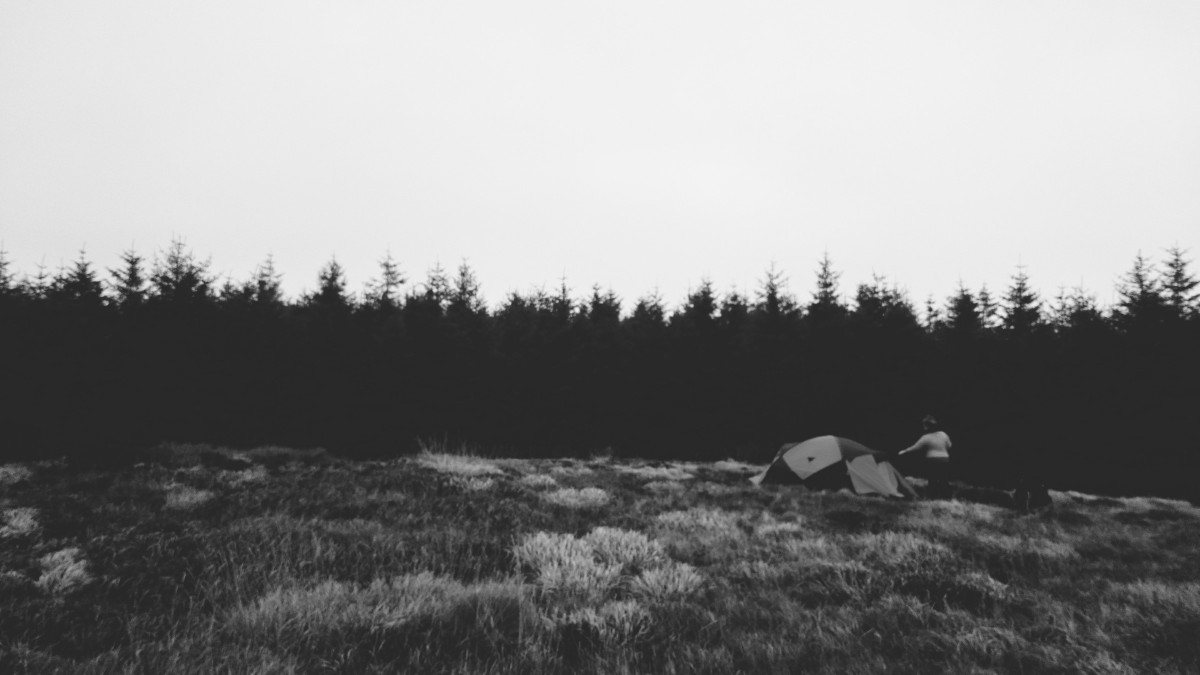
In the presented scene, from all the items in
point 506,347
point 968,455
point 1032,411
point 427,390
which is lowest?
point 968,455

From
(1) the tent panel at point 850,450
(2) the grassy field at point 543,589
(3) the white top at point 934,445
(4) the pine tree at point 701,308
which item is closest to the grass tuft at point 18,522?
(2) the grassy field at point 543,589

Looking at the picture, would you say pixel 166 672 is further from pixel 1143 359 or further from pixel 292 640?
pixel 1143 359

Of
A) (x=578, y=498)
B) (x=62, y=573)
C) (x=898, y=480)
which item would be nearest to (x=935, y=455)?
(x=898, y=480)

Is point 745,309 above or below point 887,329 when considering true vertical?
above

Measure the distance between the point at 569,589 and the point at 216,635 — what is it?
2205 millimetres

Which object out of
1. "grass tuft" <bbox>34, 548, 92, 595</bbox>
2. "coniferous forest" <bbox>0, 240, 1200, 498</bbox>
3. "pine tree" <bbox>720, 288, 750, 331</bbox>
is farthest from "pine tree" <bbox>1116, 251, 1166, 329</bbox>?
"grass tuft" <bbox>34, 548, 92, 595</bbox>

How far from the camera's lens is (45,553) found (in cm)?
420

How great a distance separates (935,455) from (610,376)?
14.6m

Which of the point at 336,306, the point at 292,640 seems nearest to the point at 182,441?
the point at 336,306

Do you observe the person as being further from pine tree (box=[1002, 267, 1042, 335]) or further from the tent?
pine tree (box=[1002, 267, 1042, 335])

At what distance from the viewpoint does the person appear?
11.4 m

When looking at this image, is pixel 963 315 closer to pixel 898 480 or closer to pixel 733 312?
pixel 733 312

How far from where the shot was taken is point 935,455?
37.5ft

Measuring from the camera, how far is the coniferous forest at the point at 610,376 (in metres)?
18.5
